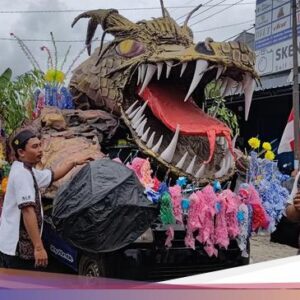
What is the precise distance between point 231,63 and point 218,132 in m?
0.71

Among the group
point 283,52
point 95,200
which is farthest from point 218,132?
point 283,52

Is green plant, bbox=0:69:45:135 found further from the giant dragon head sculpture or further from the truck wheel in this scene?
the truck wheel

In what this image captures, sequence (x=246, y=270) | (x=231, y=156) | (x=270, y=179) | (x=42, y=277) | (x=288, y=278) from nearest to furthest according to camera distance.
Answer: (x=288, y=278)
(x=246, y=270)
(x=42, y=277)
(x=270, y=179)
(x=231, y=156)

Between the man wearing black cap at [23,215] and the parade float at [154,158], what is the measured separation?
0.36 metres

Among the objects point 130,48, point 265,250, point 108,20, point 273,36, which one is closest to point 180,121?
point 130,48

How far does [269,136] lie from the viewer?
1819 cm

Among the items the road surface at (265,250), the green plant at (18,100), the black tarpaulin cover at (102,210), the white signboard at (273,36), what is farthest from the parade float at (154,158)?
the white signboard at (273,36)

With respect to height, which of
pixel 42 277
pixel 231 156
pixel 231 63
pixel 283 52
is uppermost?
pixel 283 52

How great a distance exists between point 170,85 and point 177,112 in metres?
0.37

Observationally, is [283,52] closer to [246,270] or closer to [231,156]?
[231,156]

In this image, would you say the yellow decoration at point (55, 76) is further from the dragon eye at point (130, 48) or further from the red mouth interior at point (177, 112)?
the red mouth interior at point (177, 112)

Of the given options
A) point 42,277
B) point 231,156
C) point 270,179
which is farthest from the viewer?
point 231,156

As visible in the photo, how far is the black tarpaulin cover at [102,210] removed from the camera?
3.68 m

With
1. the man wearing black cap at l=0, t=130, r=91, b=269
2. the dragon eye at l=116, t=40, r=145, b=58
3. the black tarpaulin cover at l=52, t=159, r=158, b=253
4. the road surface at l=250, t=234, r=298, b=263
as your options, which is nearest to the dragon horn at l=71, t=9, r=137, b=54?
the dragon eye at l=116, t=40, r=145, b=58
